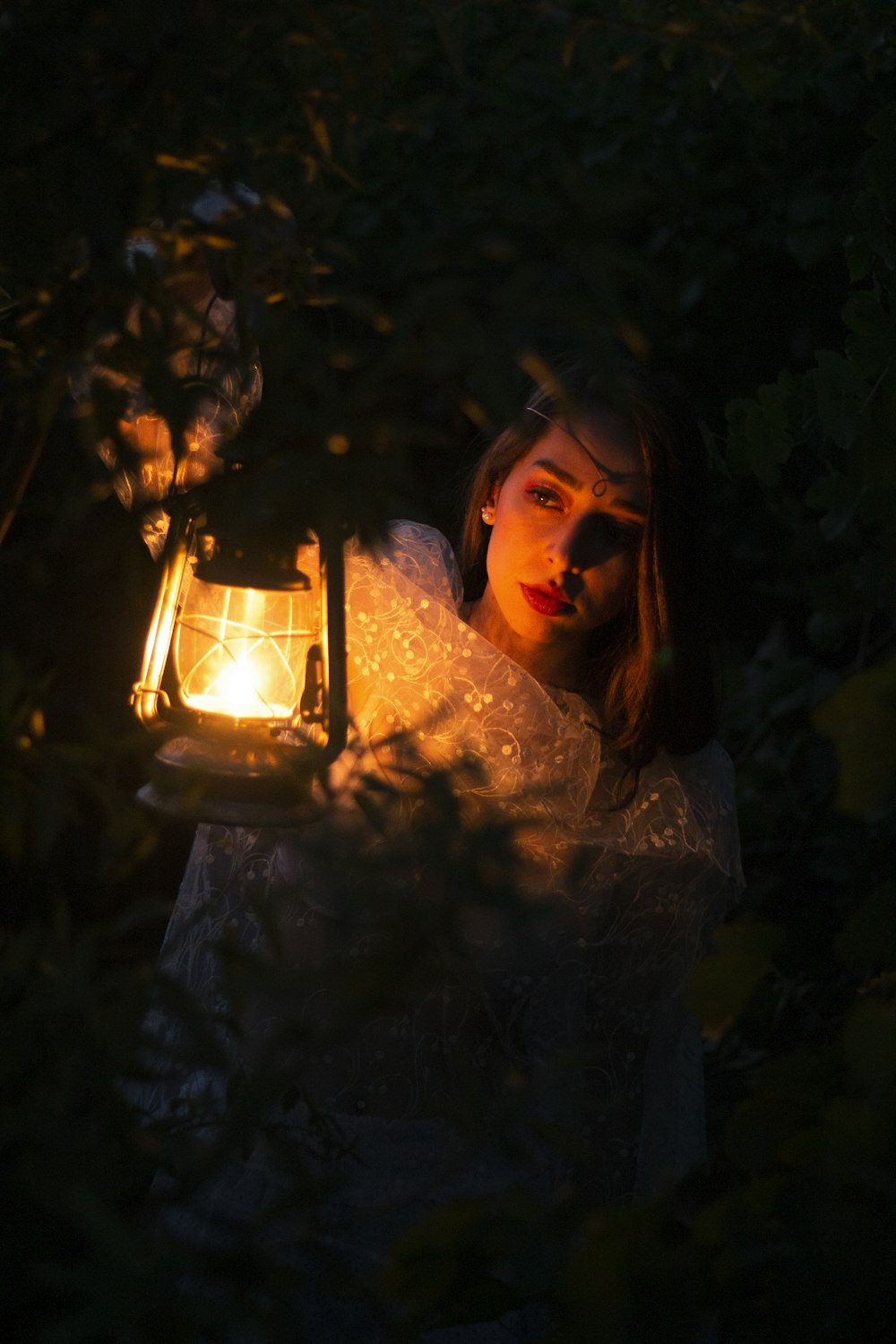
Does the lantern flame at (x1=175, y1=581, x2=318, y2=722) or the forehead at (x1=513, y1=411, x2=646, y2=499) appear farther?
the forehead at (x1=513, y1=411, x2=646, y2=499)

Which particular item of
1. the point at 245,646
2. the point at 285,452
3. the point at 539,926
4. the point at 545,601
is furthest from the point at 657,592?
the point at 285,452

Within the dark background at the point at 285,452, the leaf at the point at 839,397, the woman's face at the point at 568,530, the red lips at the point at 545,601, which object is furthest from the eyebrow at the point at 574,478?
the dark background at the point at 285,452

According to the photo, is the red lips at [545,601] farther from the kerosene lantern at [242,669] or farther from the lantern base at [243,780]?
the lantern base at [243,780]

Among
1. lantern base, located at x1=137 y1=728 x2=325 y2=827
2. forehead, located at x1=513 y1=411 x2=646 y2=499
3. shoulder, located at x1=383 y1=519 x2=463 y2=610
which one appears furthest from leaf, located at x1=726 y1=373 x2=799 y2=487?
lantern base, located at x1=137 y1=728 x2=325 y2=827

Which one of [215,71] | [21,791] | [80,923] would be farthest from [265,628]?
[80,923]

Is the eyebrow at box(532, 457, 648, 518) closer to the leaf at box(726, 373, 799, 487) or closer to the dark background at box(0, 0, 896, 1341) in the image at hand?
the leaf at box(726, 373, 799, 487)

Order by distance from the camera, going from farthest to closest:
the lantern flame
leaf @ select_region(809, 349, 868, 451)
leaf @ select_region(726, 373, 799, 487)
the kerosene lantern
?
leaf @ select_region(726, 373, 799, 487) → leaf @ select_region(809, 349, 868, 451) → the lantern flame → the kerosene lantern

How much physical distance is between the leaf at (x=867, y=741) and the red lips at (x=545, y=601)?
1.16m

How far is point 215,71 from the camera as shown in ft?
2.13

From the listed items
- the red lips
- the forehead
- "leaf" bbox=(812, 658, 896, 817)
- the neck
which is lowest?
"leaf" bbox=(812, 658, 896, 817)

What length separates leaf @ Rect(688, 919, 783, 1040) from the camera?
0.74 metres

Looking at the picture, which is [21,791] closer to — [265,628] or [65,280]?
[65,280]

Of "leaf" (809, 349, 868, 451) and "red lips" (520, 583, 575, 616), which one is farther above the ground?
"leaf" (809, 349, 868, 451)

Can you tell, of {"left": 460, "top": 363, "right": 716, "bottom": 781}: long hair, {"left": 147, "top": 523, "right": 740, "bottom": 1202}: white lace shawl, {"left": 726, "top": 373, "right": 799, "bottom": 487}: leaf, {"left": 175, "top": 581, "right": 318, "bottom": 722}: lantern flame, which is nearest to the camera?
{"left": 175, "top": 581, "right": 318, "bottom": 722}: lantern flame
